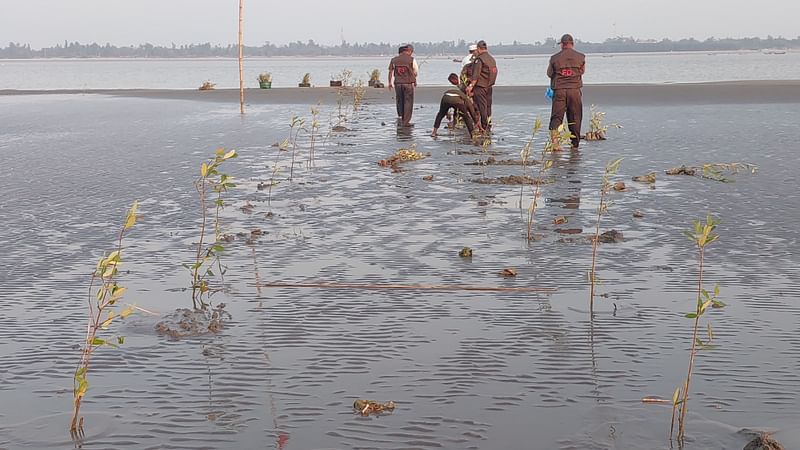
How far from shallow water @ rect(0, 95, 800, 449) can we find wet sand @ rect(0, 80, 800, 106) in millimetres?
19270

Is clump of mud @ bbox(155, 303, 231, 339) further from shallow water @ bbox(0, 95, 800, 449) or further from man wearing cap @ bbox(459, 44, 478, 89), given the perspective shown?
man wearing cap @ bbox(459, 44, 478, 89)

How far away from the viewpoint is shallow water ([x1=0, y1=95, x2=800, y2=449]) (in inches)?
189

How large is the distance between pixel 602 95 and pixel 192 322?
1215 inches

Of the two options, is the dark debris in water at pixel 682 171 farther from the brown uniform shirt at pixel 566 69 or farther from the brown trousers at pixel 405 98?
the brown trousers at pixel 405 98

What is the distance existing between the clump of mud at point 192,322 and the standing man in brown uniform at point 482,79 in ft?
44.7

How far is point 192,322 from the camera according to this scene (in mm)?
6512

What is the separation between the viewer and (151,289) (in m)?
7.49

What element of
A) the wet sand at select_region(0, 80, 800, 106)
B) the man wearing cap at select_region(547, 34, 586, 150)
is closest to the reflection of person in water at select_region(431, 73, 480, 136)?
the man wearing cap at select_region(547, 34, 586, 150)

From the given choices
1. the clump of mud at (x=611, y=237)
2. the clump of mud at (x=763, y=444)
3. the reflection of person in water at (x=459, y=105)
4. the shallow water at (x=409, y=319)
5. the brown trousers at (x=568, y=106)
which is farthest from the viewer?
the reflection of person in water at (x=459, y=105)

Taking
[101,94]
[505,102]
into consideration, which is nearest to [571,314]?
[505,102]

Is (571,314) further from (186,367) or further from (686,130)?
(686,130)

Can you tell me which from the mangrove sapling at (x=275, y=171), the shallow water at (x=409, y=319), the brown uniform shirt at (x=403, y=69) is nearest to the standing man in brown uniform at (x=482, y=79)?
the brown uniform shirt at (x=403, y=69)

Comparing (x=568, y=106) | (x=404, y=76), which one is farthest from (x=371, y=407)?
(x=404, y=76)

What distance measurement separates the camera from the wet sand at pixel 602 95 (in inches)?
1286
